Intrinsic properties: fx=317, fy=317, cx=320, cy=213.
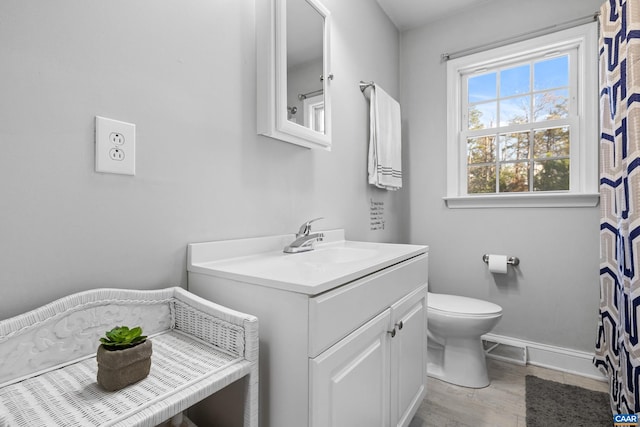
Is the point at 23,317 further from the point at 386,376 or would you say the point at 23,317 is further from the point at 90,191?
the point at 386,376

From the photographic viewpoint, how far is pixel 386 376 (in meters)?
1.11

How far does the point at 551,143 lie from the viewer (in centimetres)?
211

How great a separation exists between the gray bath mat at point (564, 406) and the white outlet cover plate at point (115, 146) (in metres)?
1.97

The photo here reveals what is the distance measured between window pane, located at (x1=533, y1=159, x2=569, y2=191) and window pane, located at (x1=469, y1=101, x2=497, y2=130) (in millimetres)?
433

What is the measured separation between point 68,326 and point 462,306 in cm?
186

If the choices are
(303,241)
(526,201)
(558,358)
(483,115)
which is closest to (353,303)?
(303,241)

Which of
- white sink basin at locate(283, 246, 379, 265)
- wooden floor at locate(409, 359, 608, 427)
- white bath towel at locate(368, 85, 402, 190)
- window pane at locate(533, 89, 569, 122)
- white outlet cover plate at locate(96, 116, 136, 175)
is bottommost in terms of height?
wooden floor at locate(409, 359, 608, 427)

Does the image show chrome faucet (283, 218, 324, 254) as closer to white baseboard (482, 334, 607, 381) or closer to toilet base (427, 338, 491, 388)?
toilet base (427, 338, 491, 388)

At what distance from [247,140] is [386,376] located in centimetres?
99

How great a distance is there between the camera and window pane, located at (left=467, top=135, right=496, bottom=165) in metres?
2.30

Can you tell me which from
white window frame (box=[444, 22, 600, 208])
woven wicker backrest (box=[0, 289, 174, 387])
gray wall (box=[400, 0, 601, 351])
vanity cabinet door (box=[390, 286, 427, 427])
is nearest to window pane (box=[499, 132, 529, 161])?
white window frame (box=[444, 22, 600, 208])

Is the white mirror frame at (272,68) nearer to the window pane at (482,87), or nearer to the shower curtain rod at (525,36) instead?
the shower curtain rod at (525,36)

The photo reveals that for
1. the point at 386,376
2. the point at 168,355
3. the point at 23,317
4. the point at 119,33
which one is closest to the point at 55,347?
the point at 23,317

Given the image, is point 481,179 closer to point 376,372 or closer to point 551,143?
point 551,143
